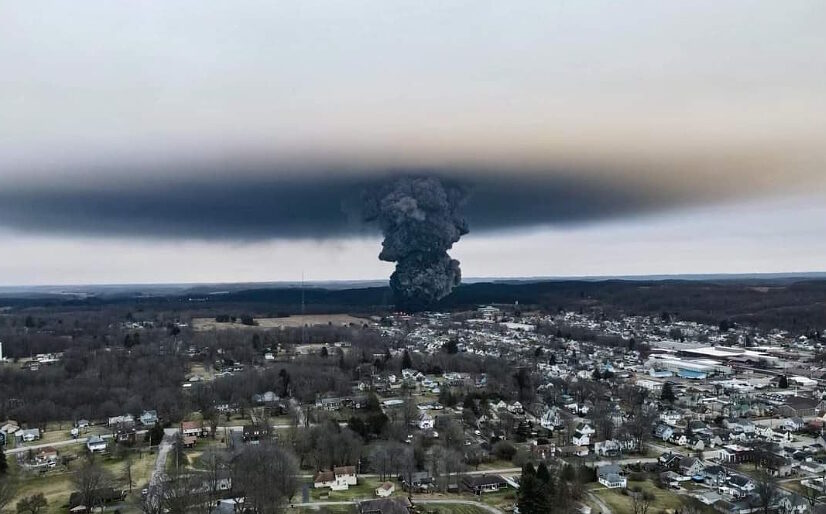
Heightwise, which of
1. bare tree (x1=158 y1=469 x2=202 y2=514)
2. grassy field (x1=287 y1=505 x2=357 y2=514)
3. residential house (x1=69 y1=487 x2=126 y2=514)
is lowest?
grassy field (x1=287 y1=505 x2=357 y2=514)

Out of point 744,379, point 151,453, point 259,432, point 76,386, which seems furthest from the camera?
point 744,379

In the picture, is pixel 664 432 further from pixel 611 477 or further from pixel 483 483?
pixel 483 483

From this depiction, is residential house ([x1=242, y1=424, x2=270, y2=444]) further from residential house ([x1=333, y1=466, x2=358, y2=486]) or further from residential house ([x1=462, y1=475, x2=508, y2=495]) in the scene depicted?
residential house ([x1=462, y1=475, x2=508, y2=495])

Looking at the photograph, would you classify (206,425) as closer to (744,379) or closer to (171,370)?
(171,370)

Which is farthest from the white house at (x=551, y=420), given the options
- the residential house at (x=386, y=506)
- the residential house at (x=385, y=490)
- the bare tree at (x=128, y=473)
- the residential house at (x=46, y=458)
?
the residential house at (x=46, y=458)

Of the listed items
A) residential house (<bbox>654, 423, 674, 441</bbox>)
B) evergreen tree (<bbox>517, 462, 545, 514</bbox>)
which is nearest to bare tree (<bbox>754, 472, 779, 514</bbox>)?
evergreen tree (<bbox>517, 462, 545, 514</bbox>)

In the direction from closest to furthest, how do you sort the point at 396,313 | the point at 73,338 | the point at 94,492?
the point at 94,492
the point at 73,338
the point at 396,313

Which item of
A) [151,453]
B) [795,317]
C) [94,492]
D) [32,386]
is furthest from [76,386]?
[795,317]
